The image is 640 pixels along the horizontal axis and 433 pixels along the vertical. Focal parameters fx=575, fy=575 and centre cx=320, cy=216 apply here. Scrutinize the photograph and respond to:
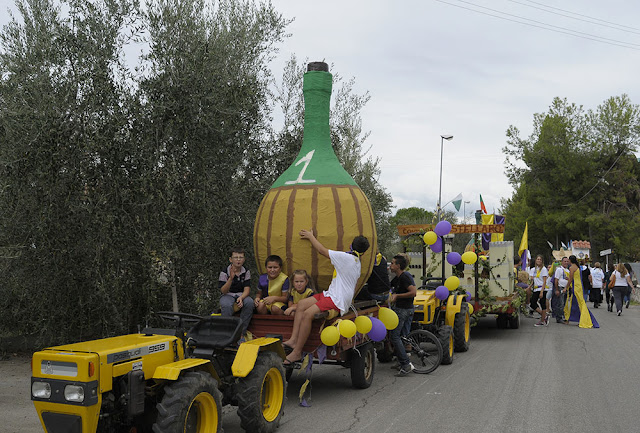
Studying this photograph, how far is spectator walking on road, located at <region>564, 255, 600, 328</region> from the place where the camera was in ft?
46.1

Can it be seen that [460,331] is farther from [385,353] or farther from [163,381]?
[163,381]

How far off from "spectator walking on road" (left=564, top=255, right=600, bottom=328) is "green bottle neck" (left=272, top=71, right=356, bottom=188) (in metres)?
8.78

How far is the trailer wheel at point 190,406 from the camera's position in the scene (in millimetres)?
4344

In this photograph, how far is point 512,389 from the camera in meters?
7.37

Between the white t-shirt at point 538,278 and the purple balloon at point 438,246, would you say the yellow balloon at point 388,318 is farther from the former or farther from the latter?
the white t-shirt at point 538,278

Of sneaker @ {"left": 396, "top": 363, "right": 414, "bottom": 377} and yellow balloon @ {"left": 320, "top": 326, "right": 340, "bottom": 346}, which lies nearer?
yellow balloon @ {"left": 320, "top": 326, "right": 340, "bottom": 346}

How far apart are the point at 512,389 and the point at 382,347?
195cm

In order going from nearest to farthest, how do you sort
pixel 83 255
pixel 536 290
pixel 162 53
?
pixel 83 255 < pixel 162 53 < pixel 536 290

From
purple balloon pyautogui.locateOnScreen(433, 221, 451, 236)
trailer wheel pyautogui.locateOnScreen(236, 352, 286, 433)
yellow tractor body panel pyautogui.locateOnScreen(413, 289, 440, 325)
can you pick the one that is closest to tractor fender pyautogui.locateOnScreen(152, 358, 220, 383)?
trailer wheel pyautogui.locateOnScreen(236, 352, 286, 433)

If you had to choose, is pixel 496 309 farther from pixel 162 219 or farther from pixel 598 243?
pixel 598 243

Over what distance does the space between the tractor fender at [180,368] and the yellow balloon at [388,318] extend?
3068 mm

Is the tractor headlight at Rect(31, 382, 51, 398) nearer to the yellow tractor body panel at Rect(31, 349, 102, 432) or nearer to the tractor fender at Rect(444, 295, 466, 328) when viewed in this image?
the yellow tractor body panel at Rect(31, 349, 102, 432)

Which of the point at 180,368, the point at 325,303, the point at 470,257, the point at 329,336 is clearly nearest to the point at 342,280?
the point at 325,303

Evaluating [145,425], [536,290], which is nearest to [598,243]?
[536,290]
